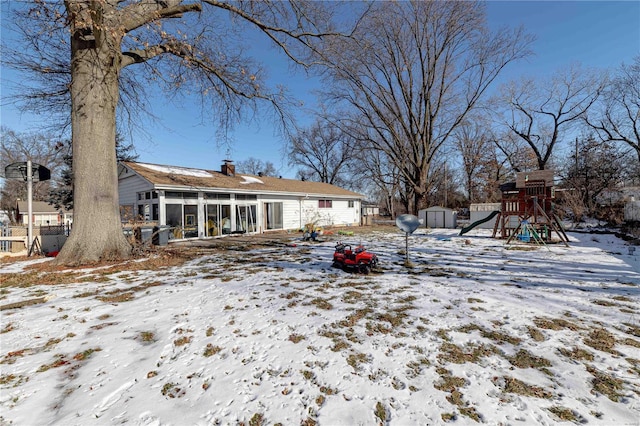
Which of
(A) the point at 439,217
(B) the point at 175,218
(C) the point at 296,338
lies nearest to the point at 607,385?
(C) the point at 296,338

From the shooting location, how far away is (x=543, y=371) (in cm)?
259

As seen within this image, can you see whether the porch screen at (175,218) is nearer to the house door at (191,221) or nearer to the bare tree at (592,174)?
the house door at (191,221)

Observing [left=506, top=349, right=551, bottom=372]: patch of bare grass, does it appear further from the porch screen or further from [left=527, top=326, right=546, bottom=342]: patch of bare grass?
the porch screen

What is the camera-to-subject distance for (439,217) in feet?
71.0

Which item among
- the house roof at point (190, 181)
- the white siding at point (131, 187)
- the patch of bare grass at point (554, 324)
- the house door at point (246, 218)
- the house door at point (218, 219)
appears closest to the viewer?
the patch of bare grass at point (554, 324)

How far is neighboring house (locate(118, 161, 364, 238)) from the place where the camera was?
13.0 metres

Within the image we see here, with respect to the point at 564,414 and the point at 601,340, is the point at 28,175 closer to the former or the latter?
the point at 564,414

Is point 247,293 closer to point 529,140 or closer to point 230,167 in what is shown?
point 230,167

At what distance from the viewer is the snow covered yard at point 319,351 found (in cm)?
212

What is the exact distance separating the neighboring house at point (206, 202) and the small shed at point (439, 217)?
8.86 metres

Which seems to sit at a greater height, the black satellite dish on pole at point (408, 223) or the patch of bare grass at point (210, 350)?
the black satellite dish on pole at point (408, 223)

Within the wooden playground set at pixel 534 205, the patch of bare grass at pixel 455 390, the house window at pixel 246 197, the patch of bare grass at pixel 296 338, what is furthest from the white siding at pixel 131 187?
the wooden playground set at pixel 534 205

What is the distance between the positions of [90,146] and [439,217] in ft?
70.7

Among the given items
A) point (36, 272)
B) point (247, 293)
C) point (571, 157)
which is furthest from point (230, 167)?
point (571, 157)
